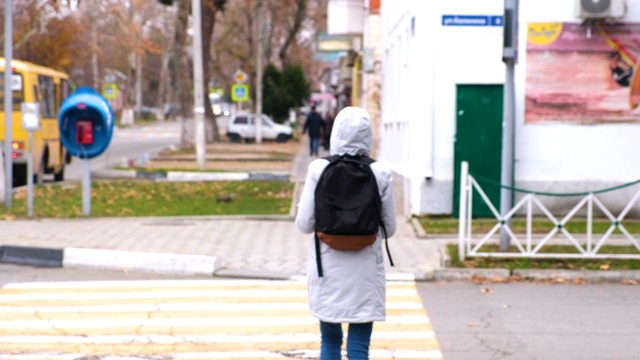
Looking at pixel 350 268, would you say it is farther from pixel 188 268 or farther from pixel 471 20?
pixel 471 20

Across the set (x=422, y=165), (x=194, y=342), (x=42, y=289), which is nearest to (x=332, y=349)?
(x=194, y=342)

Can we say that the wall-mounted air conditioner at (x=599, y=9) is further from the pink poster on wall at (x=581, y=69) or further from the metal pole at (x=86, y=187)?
the metal pole at (x=86, y=187)

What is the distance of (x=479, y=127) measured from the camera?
17.3m

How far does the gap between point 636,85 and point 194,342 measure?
10218 millimetres

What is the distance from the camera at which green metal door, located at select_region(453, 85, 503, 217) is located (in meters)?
17.3

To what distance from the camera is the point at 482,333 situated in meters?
9.27

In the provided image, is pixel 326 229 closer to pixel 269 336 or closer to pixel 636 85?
pixel 269 336

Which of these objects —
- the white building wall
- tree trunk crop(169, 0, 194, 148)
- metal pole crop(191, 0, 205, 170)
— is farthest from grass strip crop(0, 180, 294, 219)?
tree trunk crop(169, 0, 194, 148)

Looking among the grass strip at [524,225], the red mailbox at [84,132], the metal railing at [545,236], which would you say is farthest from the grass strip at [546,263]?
the red mailbox at [84,132]

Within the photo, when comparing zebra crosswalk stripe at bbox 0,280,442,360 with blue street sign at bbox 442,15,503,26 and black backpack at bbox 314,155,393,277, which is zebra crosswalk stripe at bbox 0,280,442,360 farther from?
blue street sign at bbox 442,15,503,26

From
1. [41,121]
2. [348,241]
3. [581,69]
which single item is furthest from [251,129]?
[348,241]

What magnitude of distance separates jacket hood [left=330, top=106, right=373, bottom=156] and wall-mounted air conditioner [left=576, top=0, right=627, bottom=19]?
35.6 ft

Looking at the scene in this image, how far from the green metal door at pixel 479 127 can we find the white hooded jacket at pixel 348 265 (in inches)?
441

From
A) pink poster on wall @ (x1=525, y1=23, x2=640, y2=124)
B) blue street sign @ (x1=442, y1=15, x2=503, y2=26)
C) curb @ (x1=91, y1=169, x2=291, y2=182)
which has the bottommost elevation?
curb @ (x1=91, y1=169, x2=291, y2=182)
